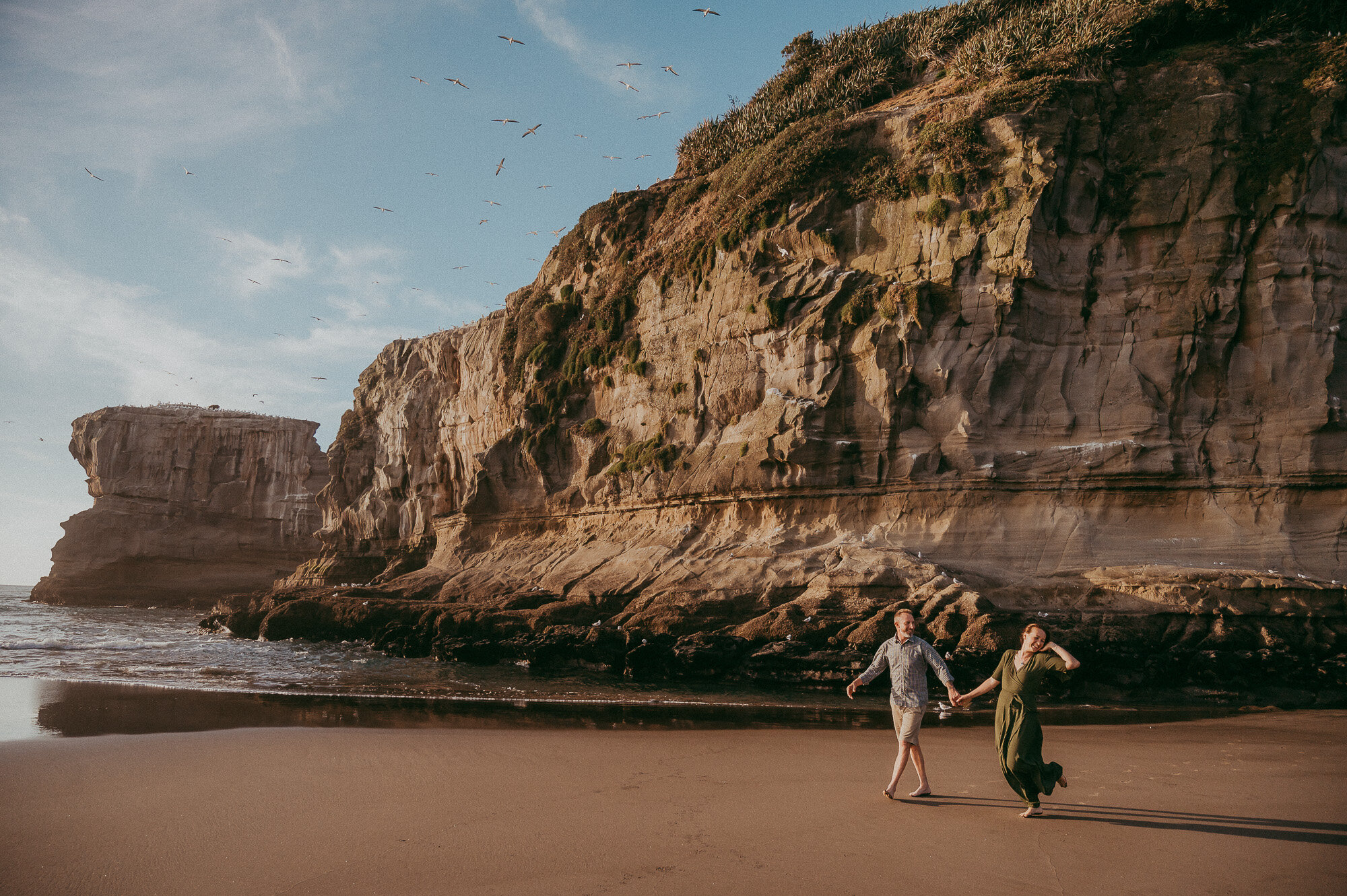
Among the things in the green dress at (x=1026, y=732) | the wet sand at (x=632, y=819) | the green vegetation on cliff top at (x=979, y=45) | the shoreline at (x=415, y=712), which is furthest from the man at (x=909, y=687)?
the green vegetation on cliff top at (x=979, y=45)

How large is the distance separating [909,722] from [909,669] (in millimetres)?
416

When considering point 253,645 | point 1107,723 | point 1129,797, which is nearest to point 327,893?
point 1129,797

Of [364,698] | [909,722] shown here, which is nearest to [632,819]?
[909,722]

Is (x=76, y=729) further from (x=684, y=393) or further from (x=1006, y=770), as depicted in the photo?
(x=684, y=393)

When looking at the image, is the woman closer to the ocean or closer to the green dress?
→ the green dress

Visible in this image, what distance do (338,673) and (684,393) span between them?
454 inches

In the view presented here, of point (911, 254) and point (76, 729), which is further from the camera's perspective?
point (911, 254)

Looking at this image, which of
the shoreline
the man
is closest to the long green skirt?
the man

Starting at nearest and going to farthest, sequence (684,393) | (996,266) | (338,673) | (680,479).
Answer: (338,673) < (996,266) < (680,479) < (684,393)

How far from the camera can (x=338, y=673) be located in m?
15.8

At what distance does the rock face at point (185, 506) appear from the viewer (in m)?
55.7

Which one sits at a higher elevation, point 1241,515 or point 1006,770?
point 1241,515

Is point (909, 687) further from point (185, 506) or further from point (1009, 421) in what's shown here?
point (185, 506)

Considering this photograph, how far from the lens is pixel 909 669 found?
255 inches
